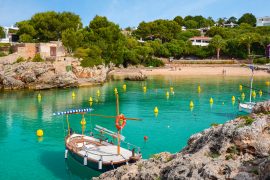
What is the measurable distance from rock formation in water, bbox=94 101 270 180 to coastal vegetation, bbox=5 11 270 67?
67910 millimetres

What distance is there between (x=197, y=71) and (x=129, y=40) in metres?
25.9

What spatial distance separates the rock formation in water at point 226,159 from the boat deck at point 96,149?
13761mm

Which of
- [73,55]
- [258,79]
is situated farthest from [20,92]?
[258,79]

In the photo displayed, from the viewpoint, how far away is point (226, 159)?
7.84 m

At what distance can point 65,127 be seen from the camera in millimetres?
38469

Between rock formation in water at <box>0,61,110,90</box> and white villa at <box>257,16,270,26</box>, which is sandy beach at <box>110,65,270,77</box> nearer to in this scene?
rock formation in water at <box>0,61,110,90</box>

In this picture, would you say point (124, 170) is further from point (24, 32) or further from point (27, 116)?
point (24, 32)

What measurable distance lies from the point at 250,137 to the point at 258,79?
8285cm

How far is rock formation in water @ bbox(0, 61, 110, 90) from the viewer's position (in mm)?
66875

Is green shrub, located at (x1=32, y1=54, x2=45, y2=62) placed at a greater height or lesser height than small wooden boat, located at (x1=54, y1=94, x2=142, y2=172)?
greater

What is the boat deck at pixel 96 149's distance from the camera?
23.2 meters

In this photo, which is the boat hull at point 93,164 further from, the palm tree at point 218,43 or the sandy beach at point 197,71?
the palm tree at point 218,43

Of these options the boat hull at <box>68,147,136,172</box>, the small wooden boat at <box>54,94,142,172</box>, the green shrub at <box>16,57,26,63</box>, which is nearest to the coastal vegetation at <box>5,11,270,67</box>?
the green shrub at <box>16,57,26,63</box>

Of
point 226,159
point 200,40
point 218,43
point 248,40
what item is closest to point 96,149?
point 226,159
